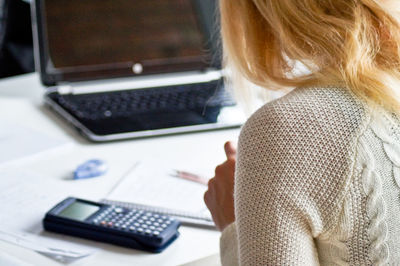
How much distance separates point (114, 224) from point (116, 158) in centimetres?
27

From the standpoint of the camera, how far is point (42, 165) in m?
1.11

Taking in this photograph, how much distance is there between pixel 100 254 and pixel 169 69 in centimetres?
71

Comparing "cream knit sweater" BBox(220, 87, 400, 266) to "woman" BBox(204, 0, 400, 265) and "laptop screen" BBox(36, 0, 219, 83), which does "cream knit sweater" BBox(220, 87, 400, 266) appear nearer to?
"woman" BBox(204, 0, 400, 265)

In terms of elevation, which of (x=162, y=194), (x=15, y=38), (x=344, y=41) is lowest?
(x=162, y=194)

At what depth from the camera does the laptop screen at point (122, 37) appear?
56.1 inches

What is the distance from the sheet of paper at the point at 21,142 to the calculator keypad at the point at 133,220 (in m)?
0.30

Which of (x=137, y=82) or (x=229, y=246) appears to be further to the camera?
(x=137, y=82)

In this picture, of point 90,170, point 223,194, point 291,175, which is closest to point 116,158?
point 90,170

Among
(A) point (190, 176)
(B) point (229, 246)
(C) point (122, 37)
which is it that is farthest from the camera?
(C) point (122, 37)

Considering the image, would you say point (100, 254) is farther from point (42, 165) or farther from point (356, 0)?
point (356, 0)

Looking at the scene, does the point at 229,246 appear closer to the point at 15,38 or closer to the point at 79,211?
the point at 79,211

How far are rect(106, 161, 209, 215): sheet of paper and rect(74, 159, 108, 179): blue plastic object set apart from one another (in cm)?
5

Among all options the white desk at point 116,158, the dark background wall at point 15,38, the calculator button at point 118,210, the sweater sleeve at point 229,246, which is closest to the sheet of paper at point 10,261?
the white desk at point 116,158

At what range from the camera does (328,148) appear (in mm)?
644
